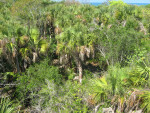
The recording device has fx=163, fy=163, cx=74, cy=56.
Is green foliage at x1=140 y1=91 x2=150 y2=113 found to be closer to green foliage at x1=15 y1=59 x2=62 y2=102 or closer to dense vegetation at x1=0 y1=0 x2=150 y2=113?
dense vegetation at x1=0 y1=0 x2=150 y2=113

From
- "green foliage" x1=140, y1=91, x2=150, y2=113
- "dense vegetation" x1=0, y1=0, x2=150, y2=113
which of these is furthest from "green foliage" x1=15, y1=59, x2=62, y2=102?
"green foliage" x1=140, y1=91, x2=150, y2=113

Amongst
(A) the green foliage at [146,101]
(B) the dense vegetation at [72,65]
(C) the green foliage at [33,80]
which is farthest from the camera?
(C) the green foliage at [33,80]

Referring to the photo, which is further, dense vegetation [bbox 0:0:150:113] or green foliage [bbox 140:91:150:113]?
dense vegetation [bbox 0:0:150:113]

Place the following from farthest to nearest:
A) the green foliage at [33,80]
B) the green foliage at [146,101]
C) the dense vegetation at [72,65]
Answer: the green foliage at [33,80], the dense vegetation at [72,65], the green foliage at [146,101]

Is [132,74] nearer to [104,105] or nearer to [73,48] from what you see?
[104,105]

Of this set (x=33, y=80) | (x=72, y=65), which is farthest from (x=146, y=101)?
(x=72, y=65)

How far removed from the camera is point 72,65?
15820 mm

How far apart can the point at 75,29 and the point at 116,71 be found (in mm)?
7093

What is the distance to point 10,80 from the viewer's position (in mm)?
12406

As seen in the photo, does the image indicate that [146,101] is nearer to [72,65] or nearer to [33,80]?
[33,80]

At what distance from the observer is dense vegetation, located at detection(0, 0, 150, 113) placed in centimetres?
671

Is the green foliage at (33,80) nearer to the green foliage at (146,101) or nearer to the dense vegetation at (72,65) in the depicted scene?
the dense vegetation at (72,65)

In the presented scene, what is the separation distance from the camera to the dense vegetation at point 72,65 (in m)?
6.71

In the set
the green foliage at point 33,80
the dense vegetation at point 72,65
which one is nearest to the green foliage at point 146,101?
the dense vegetation at point 72,65
